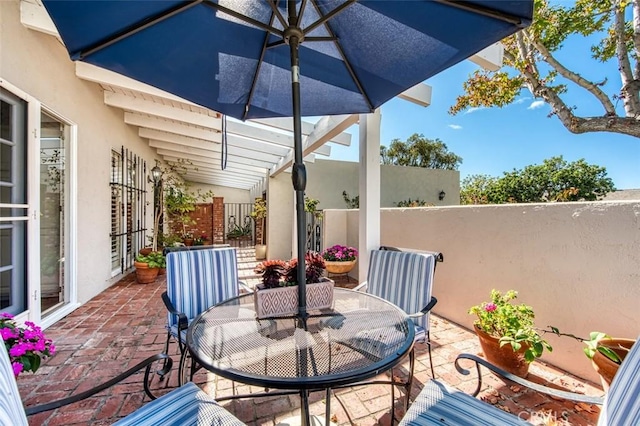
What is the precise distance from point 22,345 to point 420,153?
1979 cm

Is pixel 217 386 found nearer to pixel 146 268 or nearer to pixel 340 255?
pixel 340 255

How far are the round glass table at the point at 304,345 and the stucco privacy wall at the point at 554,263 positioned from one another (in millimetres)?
1591

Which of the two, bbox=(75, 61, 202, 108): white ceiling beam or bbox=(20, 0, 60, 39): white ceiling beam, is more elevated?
bbox=(20, 0, 60, 39): white ceiling beam

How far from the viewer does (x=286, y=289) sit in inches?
59.8

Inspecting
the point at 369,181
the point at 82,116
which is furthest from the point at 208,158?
the point at 369,181

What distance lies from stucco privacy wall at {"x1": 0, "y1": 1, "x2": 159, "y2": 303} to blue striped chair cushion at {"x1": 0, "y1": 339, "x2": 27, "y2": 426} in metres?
2.85

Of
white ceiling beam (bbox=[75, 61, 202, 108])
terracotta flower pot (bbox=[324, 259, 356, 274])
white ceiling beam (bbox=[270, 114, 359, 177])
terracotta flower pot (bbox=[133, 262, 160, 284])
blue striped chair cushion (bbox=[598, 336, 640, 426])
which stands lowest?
terracotta flower pot (bbox=[133, 262, 160, 284])

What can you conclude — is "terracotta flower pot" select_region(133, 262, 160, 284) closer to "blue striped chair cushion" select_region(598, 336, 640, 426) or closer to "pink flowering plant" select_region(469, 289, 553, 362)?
"pink flowering plant" select_region(469, 289, 553, 362)

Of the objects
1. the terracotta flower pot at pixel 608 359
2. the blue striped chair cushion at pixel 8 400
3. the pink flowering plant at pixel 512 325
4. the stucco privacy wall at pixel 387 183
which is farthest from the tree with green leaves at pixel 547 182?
the blue striped chair cushion at pixel 8 400

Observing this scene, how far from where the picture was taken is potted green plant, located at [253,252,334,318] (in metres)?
1.50

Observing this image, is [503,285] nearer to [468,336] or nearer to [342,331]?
[468,336]

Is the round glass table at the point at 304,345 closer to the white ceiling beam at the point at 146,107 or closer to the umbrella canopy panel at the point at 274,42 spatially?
the umbrella canopy panel at the point at 274,42

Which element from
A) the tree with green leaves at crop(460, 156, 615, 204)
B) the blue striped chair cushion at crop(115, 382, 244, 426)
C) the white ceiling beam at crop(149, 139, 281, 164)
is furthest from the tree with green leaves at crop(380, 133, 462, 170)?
the blue striped chair cushion at crop(115, 382, 244, 426)

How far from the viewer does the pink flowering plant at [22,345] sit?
5.24 feet
